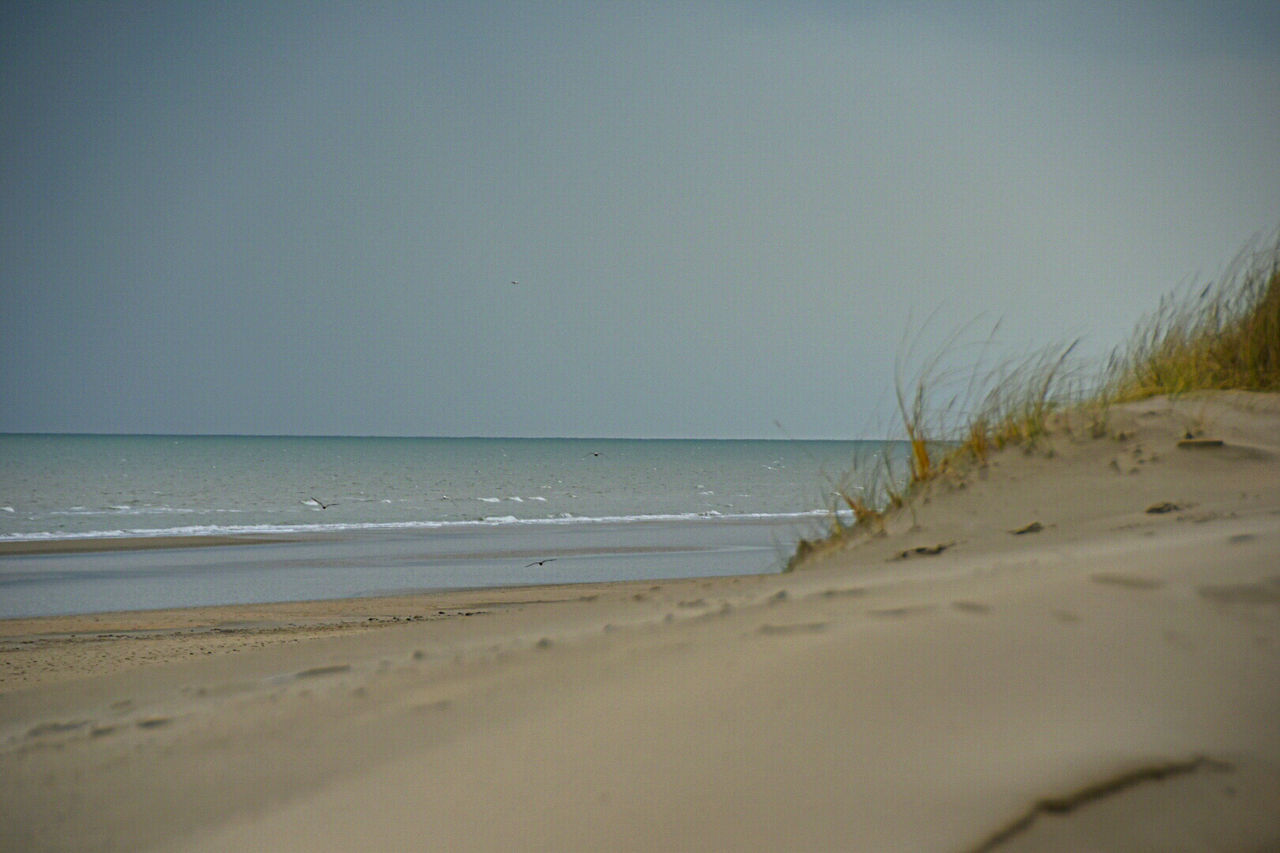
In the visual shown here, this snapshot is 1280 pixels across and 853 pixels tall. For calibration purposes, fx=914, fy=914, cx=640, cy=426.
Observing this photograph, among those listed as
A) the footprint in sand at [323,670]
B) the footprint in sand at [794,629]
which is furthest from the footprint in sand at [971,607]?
the footprint in sand at [323,670]

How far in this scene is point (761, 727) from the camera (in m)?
1.34

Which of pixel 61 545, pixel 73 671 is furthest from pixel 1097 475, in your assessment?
pixel 61 545

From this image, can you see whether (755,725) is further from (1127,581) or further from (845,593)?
(1127,581)

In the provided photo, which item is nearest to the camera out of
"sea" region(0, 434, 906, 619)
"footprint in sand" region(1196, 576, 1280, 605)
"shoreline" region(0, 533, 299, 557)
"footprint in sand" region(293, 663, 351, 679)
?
"footprint in sand" region(1196, 576, 1280, 605)

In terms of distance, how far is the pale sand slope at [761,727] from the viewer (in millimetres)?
1134

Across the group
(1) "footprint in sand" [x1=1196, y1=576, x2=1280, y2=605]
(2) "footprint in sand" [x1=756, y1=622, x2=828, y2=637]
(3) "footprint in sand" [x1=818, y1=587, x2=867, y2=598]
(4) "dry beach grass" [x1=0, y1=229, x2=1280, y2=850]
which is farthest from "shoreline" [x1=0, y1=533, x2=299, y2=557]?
(1) "footprint in sand" [x1=1196, y1=576, x2=1280, y2=605]

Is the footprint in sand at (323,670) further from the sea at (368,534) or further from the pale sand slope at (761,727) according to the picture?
the sea at (368,534)

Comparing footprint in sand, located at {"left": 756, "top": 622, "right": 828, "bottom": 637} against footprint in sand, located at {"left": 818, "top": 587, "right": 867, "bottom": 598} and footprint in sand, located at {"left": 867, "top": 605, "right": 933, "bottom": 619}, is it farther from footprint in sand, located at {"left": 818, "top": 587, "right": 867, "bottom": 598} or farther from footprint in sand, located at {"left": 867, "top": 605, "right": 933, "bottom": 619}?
footprint in sand, located at {"left": 818, "top": 587, "right": 867, "bottom": 598}

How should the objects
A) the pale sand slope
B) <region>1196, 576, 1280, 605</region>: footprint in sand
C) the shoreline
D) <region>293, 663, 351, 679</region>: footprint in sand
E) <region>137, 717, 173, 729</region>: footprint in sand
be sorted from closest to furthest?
1. the pale sand slope
2. <region>1196, 576, 1280, 605</region>: footprint in sand
3. <region>137, 717, 173, 729</region>: footprint in sand
4. <region>293, 663, 351, 679</region>: footprint in sand
5. the shoreline

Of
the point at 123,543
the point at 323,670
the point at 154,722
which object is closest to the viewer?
the point at 154,722

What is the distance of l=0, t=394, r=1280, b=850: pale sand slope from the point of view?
1134mm

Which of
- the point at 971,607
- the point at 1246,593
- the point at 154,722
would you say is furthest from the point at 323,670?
the point at 1246,593

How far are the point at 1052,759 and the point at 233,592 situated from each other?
420 inches

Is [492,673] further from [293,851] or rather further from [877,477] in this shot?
[877,477]
